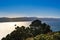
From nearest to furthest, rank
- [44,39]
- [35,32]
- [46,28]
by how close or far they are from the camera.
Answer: [44,39] < [35,32] < [46,28]

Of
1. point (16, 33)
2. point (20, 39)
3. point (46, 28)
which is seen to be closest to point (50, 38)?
point (20, 39)

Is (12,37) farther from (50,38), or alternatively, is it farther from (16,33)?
(50,38)

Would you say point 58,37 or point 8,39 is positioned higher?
point 58,37

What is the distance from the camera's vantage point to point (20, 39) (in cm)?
3756

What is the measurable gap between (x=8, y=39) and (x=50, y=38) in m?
16.7

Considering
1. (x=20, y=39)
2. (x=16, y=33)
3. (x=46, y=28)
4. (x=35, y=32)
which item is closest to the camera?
(x=20, y=39)

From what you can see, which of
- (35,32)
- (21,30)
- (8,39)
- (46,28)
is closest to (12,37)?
(8,39)

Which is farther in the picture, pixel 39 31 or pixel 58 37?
pixel 39 31

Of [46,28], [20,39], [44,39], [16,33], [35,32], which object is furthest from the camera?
[46,28]

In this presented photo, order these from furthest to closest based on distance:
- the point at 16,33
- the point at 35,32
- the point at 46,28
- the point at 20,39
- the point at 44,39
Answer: the point at 46,28 < the point at 35,32 < the point at 16,33 < the point at 20,39 < the point at 44,39

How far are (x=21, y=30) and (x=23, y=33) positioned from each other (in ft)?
8.64

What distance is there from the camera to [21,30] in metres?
42.2

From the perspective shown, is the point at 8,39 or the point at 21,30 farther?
the point at 21,30

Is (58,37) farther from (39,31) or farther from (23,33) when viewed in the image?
(39,31)
